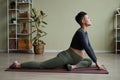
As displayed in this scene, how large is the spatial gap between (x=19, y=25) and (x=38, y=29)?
74 cm

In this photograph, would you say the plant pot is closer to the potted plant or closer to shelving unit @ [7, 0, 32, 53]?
the potted plant

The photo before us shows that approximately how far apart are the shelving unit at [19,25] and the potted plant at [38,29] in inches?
7.8

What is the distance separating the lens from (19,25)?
26.7ft

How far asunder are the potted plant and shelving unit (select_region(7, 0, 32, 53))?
20 cm

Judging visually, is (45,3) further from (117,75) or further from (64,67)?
(117,75)

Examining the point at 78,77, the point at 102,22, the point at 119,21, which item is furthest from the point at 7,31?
the point at 78,77

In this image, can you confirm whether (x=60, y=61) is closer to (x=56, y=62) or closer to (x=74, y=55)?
(x=56, y=62)

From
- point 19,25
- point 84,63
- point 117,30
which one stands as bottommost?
point 84,63

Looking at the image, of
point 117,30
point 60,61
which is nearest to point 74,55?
point 60,61

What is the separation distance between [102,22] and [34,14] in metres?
1.95

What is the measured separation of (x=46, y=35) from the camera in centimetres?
808

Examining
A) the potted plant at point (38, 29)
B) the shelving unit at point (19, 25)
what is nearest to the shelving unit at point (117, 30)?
the potted plant at point (38, 29)

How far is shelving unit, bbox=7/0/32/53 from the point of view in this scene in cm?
785

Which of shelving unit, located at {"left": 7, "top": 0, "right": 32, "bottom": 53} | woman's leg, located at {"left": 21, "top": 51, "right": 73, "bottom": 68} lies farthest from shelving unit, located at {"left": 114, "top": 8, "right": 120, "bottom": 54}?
woman's leg, located at {"left": 21, "top": 51, "right": 73, "bottom": 68}
